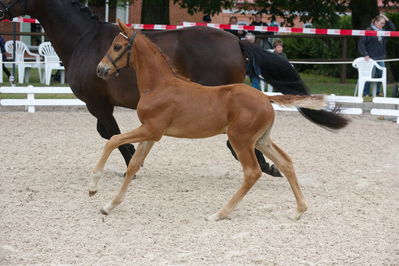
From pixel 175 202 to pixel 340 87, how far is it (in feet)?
41.6

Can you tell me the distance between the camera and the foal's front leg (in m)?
5.20

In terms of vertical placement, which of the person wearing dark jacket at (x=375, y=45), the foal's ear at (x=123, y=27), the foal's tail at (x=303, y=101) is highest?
the foal's ear at (x=123, y=27)

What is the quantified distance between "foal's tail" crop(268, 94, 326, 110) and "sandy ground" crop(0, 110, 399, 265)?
3.14 ft

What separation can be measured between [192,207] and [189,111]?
0.94m

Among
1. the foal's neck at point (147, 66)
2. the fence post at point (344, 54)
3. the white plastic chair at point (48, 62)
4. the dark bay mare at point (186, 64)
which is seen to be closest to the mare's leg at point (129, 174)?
the foal's neck at point (147, 66)

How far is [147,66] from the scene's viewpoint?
214 inches

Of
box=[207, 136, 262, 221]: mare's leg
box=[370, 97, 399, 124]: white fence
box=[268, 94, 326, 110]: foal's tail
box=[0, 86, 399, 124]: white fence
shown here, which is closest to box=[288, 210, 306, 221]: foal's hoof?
box=[207, 136, 262, 221]: mare's leg

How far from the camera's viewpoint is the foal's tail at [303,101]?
539cm

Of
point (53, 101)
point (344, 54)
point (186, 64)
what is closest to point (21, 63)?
point (53, 101)

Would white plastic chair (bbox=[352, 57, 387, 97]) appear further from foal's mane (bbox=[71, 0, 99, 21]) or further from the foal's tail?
the foal's tail

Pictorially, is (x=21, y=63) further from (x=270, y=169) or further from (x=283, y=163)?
(x=283, y=163)

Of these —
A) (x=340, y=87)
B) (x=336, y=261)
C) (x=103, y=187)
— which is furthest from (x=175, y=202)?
(x=340, y=87)

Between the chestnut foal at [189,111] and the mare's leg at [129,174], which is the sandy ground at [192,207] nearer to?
the mare's leg at [129,174]

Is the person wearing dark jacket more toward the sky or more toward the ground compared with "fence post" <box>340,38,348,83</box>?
more toward the sky
